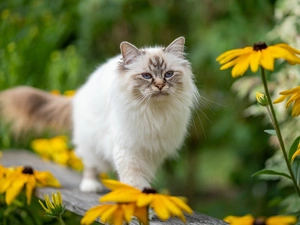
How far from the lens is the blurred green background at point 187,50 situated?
338 cm

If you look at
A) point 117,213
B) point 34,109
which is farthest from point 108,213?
point 34,109

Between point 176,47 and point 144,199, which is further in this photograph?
point 176,47

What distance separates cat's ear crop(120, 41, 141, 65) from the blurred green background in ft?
4.00

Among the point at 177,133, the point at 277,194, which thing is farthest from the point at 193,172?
the point at 177,133

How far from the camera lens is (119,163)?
194 cm

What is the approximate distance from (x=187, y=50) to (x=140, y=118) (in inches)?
87.2

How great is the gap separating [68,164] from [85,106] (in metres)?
0.93

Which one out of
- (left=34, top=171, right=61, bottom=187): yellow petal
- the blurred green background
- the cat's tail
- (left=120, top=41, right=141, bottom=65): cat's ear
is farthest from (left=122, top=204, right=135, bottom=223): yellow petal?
the blurred green background

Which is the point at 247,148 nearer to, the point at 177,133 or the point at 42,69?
the point at 42,69

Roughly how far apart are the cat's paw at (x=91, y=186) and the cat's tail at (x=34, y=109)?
379 mm

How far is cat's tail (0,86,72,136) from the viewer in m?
2.58

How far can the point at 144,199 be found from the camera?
1.23 m

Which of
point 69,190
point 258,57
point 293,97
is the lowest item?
point 69,190

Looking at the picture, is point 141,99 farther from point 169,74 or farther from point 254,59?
point 254,59
